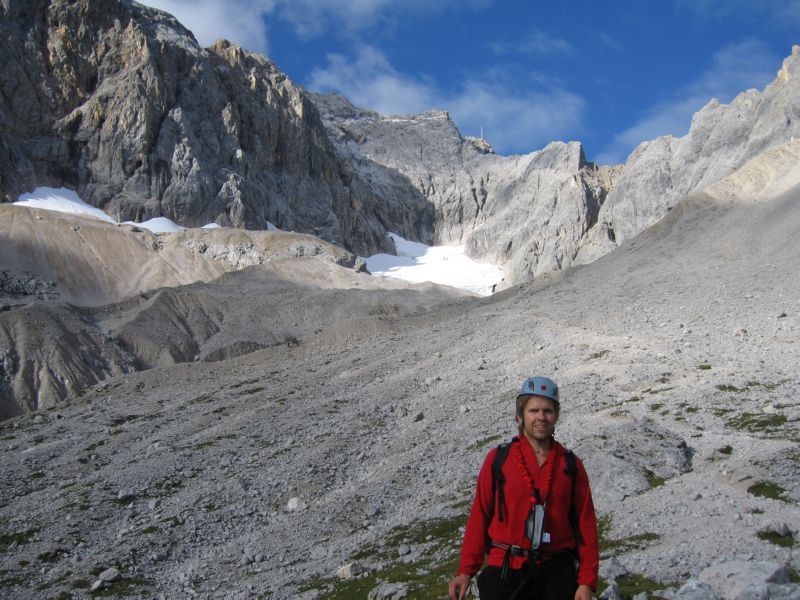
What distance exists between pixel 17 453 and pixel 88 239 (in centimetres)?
8977

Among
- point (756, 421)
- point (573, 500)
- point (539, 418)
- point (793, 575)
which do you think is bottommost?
point (793, 575)

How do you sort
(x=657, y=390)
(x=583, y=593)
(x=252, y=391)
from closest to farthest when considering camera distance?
(x=583, y=593) → (x=657, y=390) → (x=252, y=391)

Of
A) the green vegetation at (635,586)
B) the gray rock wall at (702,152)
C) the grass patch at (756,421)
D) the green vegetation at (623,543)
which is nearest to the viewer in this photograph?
the green vegetation at (635,586)

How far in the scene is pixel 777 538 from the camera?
13594 millimetres

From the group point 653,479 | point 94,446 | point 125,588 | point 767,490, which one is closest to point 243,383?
point 94,446

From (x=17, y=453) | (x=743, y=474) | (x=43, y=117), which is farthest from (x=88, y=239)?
(x=743, y=474)

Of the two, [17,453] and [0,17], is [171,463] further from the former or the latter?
[0,17]

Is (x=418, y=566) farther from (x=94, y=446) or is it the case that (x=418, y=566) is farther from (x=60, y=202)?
(x=60, y=202)

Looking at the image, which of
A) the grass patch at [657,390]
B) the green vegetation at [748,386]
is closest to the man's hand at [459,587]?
the green vegetation at [748,386]

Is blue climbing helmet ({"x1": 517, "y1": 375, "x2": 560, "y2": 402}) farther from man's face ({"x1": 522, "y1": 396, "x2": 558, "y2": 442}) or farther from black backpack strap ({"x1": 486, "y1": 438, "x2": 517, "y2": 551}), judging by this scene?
black backpack strap ({"x1": 486, "y1": 438, "x2": 517, "y2": 551})

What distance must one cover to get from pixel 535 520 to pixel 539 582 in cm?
68

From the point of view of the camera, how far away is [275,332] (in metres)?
88.1

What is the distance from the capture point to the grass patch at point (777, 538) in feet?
43.6

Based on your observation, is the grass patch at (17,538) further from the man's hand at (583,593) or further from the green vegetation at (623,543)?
the man's hand at (583,593)
